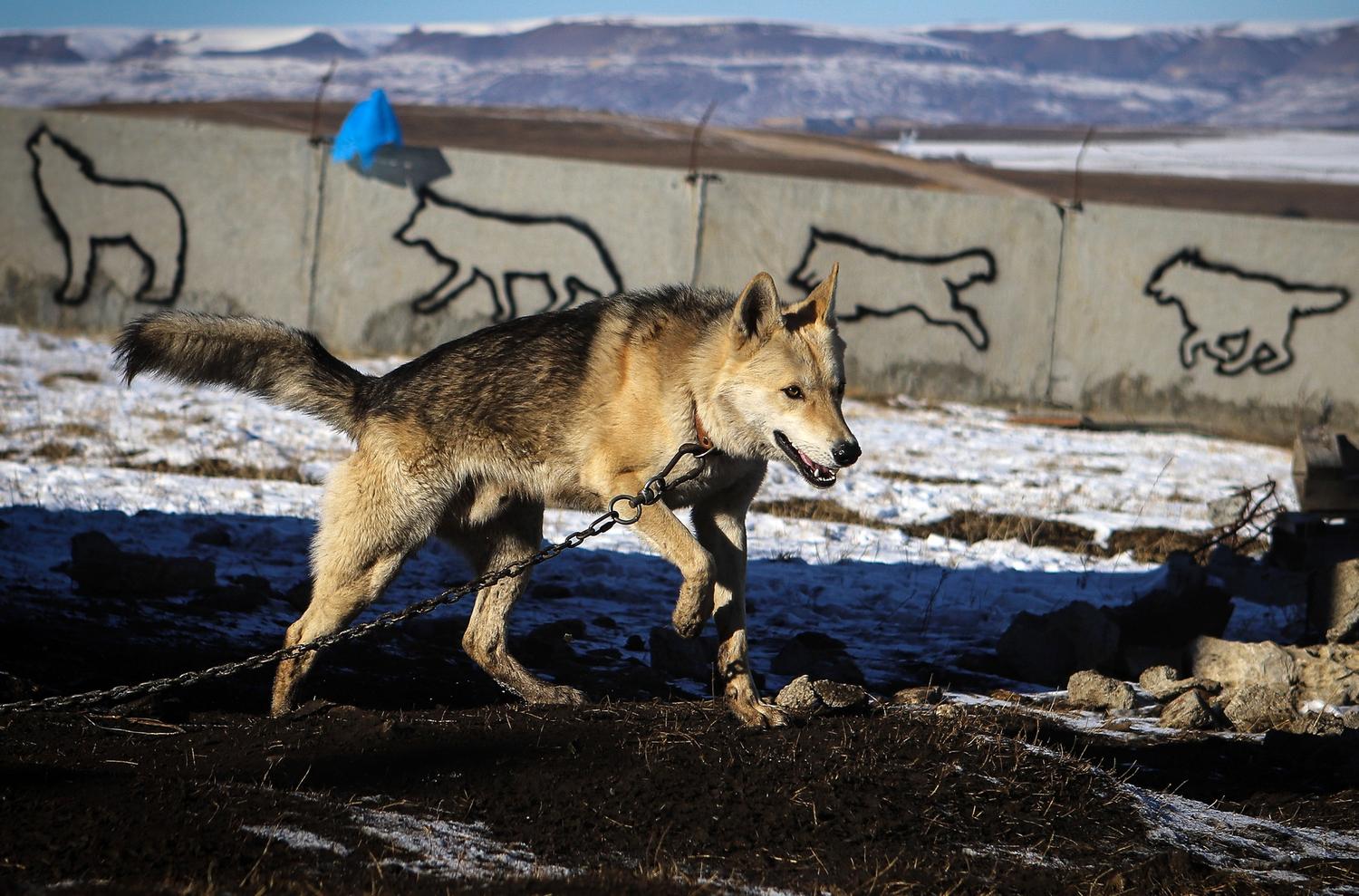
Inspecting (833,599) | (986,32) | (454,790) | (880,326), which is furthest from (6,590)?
(986,32)

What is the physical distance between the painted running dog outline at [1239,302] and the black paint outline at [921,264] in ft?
6.55

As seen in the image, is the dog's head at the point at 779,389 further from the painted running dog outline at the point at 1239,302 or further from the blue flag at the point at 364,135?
the painted running dog outline at the point at 1239,302

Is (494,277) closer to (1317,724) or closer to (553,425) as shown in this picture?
(553,425)

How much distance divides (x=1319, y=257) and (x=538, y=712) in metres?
13.9

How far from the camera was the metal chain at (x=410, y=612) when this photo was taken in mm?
3795

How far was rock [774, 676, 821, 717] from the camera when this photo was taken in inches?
181

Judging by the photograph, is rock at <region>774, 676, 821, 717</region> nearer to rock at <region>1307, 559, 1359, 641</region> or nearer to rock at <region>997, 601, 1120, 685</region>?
rock at <region>997, 601, 1120, 685</region>

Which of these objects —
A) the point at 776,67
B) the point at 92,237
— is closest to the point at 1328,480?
the point at 92,237

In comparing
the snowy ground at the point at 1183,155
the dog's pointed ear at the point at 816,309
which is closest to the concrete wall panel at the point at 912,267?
the dog's pointed ear at the point at 816,309

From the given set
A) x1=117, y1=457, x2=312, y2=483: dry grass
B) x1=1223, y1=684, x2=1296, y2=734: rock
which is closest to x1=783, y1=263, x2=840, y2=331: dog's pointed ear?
x1=1223, y1=684, x2=1296, y2=734: rock

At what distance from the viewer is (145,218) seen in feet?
47.6

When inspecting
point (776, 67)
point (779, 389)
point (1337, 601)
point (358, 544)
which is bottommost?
point (1337, 601)

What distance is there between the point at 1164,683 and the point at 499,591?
9.52 feet

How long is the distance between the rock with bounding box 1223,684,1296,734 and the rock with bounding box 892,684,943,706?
122 cm
